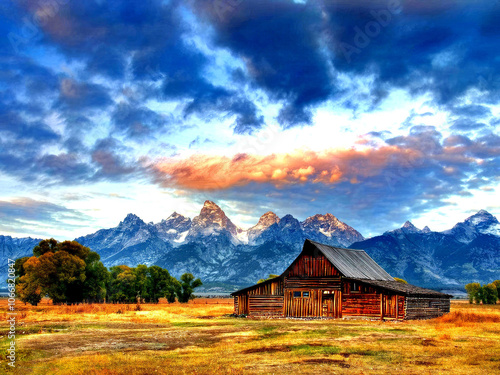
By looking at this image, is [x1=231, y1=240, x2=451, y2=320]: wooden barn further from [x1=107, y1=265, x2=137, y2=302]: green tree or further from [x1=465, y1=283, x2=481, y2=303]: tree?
[x1=465, y1=283, x2=481, y2=303]: tree


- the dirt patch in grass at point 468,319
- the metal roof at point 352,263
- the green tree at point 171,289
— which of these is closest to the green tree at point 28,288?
the green tree at point 171,289

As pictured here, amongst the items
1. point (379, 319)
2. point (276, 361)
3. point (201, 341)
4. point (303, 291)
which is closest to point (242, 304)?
point (303, 291)

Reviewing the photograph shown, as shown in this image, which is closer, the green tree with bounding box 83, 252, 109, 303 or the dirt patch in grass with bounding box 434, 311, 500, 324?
the dirt patch in grass with bounding box 434, 311, 500, 324

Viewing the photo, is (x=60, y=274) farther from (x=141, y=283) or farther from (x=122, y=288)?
(x=141, y=283)

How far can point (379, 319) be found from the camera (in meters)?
48.9

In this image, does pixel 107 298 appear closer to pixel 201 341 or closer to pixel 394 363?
pixel 201 341

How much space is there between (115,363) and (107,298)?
75328 mm

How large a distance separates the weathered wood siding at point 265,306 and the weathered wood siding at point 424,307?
14.6 metres

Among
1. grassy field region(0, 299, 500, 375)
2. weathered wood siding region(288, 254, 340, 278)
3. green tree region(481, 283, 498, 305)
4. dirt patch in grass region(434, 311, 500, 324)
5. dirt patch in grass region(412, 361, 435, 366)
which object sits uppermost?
weathered wood siding region(288, 254, 340, 278)

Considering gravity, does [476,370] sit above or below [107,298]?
above

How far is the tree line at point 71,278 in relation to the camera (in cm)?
7019

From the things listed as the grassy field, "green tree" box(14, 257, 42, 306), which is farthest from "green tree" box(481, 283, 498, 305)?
"green tree" box(14, 257, 42, 306)

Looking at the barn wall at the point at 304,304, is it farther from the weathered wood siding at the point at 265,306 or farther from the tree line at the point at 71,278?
the tree line at the point at 71,278

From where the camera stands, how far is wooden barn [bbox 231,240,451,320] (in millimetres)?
49250
